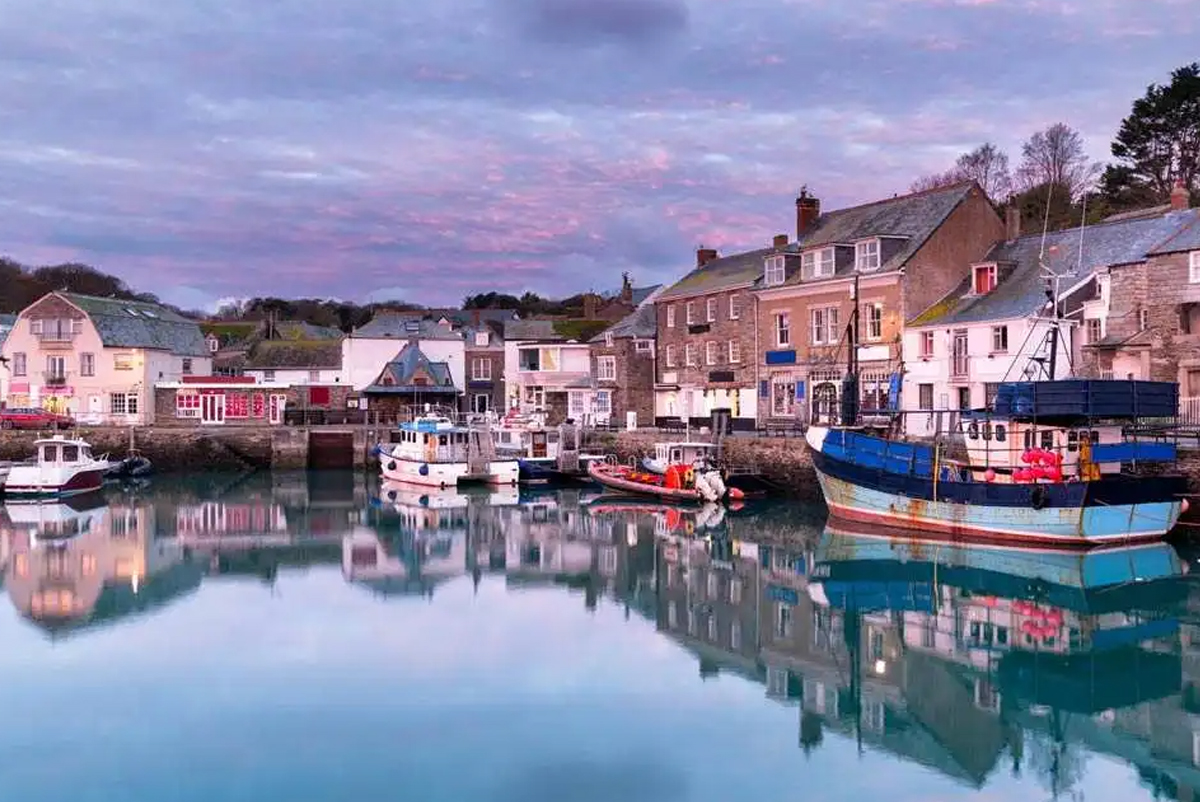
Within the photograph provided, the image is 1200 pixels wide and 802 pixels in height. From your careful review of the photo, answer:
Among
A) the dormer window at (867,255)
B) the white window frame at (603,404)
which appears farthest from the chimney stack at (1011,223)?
the white window frame at (603,404)

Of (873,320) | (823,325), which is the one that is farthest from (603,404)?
(873,320)

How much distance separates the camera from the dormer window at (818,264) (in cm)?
4281

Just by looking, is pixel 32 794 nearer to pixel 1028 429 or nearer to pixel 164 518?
pixel 1028 429

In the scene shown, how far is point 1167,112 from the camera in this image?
52156 millimetres

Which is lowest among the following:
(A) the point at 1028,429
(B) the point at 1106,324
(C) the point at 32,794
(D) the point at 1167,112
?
(C) the point at 32,794

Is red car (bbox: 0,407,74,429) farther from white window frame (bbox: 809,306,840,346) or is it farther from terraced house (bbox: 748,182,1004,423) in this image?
white window frame (bbox: 809,306,840,346)

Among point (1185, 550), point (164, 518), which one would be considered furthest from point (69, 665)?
point (1185, 550)

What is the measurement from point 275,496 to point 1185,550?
3027cm

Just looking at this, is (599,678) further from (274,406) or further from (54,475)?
(274,406)

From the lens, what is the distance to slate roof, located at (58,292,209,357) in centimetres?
5791

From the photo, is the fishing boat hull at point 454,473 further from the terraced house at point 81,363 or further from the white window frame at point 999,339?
the terraced house at point 81,363

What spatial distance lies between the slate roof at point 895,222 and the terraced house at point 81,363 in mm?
32952

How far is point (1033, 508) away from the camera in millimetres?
27047

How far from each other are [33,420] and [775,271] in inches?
1345
